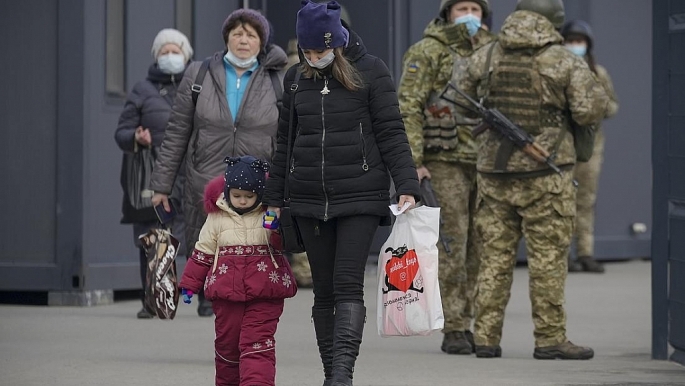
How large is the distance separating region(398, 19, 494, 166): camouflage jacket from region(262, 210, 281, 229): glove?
231 centimetres

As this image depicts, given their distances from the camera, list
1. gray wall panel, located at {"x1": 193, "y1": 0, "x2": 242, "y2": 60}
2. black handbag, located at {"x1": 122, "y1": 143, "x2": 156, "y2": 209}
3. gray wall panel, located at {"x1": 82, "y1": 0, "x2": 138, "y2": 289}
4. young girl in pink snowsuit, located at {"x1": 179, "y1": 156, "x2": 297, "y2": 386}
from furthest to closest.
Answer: gray wall panel, located at {"x1": 193, "y1": 0, "x2": 242, "y2": 60}
gray wall panel, located at {"x1": 82, "y1": 0, "x2": 138, "y2": 289}
black handbag, located at {"x1": 122, "y1": 143, "x2": 156, "y2": 209}
young girl in pink snowsuit, located at {"x1": 179, "y1": 156, "x2": 297, "y2": 386}

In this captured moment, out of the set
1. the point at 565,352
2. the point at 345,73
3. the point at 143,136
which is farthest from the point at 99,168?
the point at 345,73

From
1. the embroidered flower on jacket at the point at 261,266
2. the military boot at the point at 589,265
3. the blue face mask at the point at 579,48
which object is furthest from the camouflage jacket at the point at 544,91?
the military boot at the point at 589,265

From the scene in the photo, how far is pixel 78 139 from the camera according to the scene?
1298 centimetres

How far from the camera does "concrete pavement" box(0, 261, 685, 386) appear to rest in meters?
8.85

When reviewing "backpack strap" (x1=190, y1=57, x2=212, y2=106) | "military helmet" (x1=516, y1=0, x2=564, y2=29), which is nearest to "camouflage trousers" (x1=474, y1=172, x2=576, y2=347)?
"military helmet" (x1=516, y1=0, x2=564, y2=29)

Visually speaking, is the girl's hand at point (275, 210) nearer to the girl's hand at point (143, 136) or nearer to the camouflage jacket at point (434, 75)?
the camouflage jacket at point (434, 75)

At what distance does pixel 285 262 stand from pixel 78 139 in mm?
5473

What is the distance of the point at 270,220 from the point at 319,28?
0.87 metres

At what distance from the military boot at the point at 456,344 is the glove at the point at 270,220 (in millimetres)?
2620

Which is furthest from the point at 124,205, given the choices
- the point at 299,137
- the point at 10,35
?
the point at 299,137

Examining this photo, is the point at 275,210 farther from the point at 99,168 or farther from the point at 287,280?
the point at 99,168

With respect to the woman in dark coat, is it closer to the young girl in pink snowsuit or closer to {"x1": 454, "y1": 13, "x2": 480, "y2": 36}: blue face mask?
{"x1": 454, "y1": 13, "x2": 480, "y2": 36}: blue face mask

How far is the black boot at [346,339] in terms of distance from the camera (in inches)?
298
